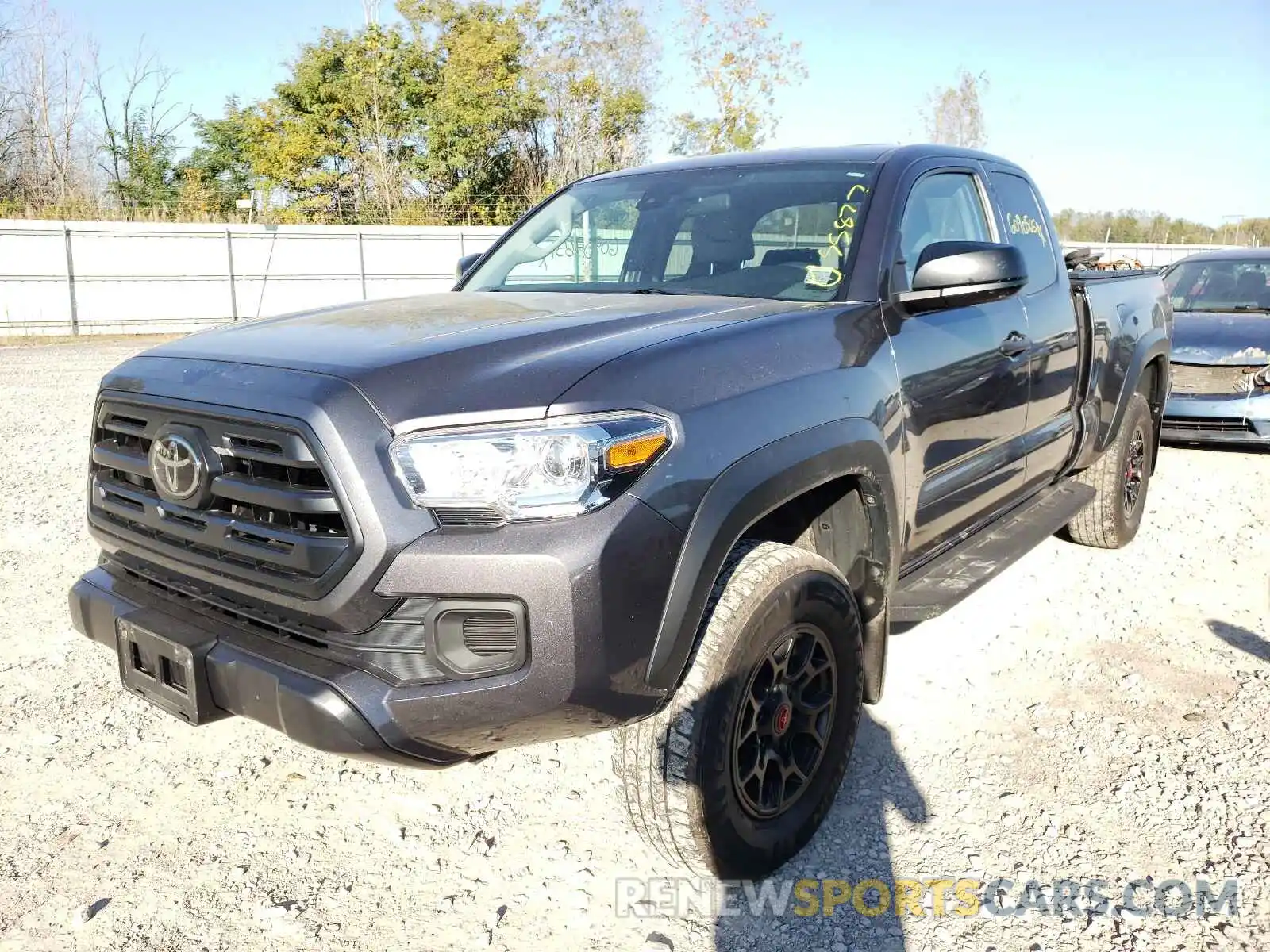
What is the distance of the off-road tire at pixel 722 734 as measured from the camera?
2.27 m

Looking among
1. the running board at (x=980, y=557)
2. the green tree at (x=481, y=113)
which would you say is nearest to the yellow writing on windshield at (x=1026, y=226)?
the running board at (x=980, y=557)

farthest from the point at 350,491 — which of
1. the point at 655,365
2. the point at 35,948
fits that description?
the point at 35,948

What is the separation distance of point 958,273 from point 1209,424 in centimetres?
612

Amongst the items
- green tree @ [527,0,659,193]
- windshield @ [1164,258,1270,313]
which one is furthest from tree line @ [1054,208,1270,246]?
windshield @ [1164,258,1270,313]

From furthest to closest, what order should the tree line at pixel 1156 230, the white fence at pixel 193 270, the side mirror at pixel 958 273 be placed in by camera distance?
1. the tree line at pixel 1156 230
2. the white fence at pixel 193 270
3. the side mirror at pixel 958 273

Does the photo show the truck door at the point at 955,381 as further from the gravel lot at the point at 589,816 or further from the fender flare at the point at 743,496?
the gravel lot at the point at 589,816

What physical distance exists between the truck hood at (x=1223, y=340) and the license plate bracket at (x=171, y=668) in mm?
7880

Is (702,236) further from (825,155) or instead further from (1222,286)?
(1222,286)

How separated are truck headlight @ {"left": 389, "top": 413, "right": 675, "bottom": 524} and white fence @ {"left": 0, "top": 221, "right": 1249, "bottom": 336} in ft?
58.5

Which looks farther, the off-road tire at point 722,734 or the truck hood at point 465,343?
the off-road tire at point 722,734

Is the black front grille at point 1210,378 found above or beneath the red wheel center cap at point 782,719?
above

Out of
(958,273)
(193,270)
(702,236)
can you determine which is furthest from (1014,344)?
(193,270)

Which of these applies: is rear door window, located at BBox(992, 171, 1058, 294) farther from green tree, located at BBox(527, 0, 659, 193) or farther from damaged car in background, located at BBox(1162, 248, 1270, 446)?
green tree, located at BBox(527, 0, 659, 193)

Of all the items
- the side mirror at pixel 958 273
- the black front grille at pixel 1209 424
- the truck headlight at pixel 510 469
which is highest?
the side mirror at pixel 958 273
